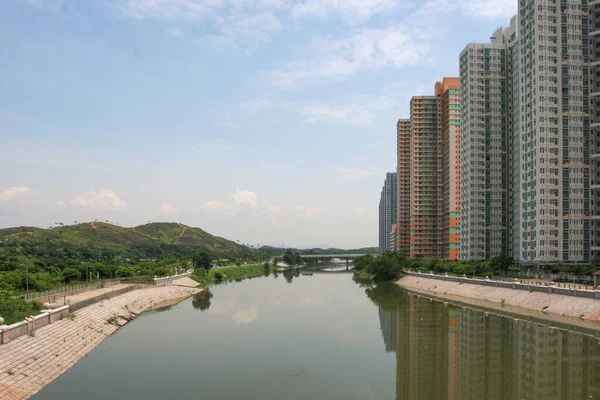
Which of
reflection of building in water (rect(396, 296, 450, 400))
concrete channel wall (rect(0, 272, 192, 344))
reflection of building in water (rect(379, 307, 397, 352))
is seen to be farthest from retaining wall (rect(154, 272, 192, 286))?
reflection of building in water (rect(396, 296, 450, 400))

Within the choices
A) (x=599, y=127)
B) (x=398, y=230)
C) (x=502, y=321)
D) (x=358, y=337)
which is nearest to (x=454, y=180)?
(x=398, y=230)

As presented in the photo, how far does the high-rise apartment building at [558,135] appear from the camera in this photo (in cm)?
6088

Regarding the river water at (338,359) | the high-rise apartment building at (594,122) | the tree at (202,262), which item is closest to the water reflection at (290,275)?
the tree at (202,262)

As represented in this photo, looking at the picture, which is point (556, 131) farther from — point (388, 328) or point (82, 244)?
point (82, 244)

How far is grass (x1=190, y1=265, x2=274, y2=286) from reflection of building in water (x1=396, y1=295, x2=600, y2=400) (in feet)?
166

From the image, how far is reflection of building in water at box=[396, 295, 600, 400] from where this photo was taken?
2302 centimetres

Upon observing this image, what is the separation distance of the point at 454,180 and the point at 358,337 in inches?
3045

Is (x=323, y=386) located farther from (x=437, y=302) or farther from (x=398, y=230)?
(x=398, y=230)

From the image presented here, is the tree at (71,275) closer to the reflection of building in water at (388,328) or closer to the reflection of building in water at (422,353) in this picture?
the reflection of building in water at (388,328)

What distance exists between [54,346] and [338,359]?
1574cm

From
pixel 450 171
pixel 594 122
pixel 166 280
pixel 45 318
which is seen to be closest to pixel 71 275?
pixel 166 280

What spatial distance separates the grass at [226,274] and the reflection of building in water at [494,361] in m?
50.5

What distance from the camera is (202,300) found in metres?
62.4

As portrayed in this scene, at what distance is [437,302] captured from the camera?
58500 mm
